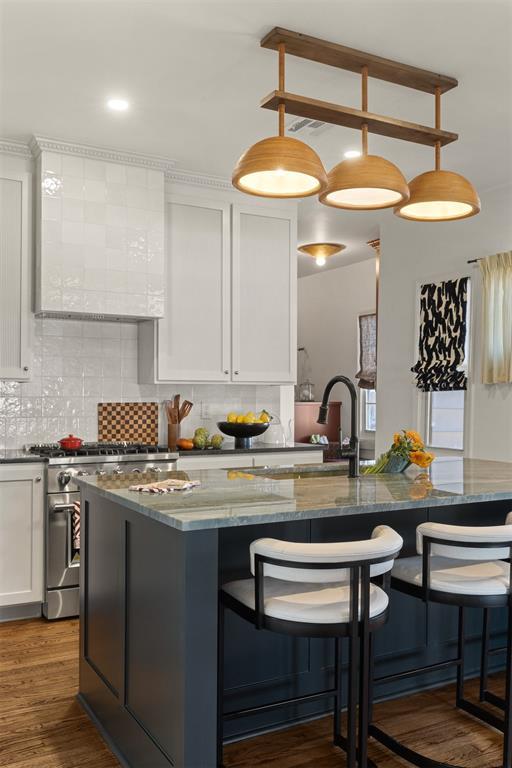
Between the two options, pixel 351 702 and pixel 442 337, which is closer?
pixel 351 702

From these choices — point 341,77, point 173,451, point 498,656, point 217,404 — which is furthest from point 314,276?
point 498,656

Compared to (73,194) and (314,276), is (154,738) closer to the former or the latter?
(73,194)

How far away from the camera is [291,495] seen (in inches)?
98.7

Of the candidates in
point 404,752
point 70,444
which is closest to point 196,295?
point 70,444

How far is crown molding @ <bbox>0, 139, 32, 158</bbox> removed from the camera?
439 centimetres

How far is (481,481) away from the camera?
3002 mm

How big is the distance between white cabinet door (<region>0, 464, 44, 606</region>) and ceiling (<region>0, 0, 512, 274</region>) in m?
2.07

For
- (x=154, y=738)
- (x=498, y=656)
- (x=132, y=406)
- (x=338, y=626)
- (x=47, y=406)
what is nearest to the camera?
(x=338, y=626)

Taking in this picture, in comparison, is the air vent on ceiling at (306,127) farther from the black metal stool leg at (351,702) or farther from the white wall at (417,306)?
the black metal stool leg at (351,702)

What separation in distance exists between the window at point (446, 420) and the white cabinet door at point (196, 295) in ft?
5.90

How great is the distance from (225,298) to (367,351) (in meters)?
3.61

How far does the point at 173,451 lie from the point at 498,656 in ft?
7.73

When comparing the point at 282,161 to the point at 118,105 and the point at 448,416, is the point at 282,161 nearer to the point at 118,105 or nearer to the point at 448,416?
the point at 118,105

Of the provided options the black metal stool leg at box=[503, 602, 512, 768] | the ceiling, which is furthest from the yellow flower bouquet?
the ceiling
